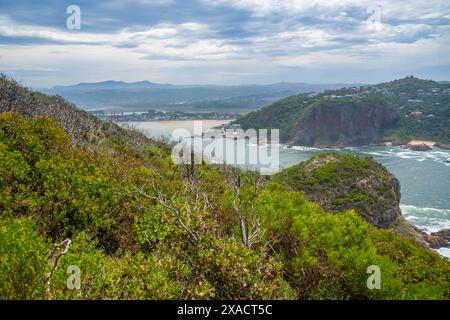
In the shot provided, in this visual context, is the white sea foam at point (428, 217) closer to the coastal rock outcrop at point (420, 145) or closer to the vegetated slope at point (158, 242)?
the vegetated slope at point (158, 242)

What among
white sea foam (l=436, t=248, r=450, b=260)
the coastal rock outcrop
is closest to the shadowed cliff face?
the coastal rock outcrop

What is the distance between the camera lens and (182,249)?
35.0 ft

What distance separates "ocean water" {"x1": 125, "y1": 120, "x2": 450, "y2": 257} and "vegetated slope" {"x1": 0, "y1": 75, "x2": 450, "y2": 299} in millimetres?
39500

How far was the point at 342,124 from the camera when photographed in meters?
137

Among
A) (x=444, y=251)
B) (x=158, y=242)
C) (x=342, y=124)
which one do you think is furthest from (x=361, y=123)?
(x=158, y=242)

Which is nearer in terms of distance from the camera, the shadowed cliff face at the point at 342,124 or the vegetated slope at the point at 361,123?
the vegetated slope at the point at 361,123

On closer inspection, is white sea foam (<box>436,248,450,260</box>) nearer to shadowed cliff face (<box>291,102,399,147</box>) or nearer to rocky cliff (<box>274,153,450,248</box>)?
rocky cliff (<box>274,153,450,248</box>)

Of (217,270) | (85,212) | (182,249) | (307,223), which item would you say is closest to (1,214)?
(85,212)

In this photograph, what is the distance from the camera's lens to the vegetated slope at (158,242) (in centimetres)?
790

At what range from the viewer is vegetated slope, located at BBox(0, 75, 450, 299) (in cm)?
790

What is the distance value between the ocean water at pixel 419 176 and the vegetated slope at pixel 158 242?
3950 centimetres

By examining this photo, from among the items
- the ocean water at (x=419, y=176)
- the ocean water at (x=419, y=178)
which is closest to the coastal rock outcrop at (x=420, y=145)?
the ocean water at (x=419, y=178)
